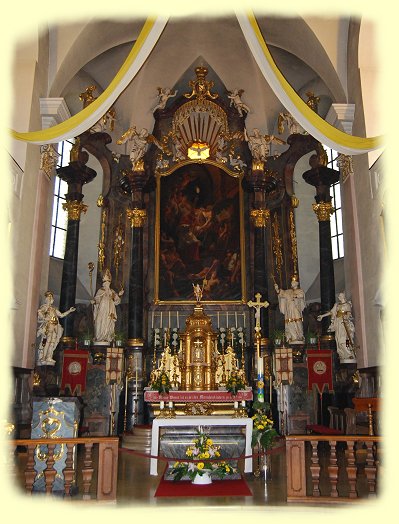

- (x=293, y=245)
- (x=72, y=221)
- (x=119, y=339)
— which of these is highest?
(x=72, y=221)

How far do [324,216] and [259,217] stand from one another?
5.77 ft

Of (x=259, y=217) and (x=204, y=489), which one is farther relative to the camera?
(x=259, y=217)

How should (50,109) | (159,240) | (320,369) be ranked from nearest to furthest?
(50,109), (320,369), (159,240)

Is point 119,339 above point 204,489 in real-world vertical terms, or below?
above

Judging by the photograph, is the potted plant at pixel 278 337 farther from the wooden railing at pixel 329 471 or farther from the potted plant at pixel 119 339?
the wooden railing at pixel 329 471

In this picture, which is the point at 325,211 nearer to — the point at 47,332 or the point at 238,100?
the point at 238,100

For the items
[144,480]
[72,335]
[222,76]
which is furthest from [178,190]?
[144,480]

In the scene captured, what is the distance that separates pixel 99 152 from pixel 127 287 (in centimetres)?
399

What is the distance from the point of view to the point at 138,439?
11273 millimetres

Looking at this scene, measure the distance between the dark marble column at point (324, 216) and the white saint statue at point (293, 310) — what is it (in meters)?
0.62

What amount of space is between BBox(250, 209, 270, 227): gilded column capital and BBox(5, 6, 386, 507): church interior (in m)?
0.07

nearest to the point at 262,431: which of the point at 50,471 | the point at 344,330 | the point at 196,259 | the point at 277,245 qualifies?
the point at 50,471

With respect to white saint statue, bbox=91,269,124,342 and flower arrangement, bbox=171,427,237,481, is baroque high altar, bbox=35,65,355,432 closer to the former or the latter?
white saint statue, bbox=91,269,124,342

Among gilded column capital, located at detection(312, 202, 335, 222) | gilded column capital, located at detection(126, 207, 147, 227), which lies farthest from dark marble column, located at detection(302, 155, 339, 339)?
gilded column capital, located at detection(126, 207, 147, 227)
